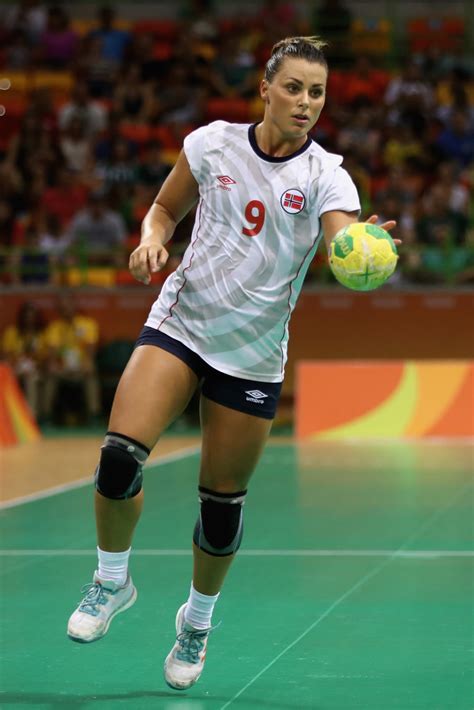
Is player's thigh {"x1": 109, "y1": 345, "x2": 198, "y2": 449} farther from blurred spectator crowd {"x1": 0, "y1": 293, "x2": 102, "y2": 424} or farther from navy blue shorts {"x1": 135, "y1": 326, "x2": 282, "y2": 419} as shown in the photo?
blurred spectator crowd {"x1": 0, "y1": 293, "x2": 102, "y2": 424}

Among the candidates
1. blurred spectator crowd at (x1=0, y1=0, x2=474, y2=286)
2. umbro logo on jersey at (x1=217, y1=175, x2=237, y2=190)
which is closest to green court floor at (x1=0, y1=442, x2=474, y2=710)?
umbro logo on jersey at (x1=217, y1=175, x2=237, y2=190)

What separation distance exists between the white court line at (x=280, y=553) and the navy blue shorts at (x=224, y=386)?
134 inches

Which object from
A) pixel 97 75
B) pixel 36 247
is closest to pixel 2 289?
pixel 36 247

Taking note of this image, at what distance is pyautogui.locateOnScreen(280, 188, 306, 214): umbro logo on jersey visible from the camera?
4.97m

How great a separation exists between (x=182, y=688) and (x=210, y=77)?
17.9 m

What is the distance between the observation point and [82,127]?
21016 millimetres

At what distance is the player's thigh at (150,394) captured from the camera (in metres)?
4.91

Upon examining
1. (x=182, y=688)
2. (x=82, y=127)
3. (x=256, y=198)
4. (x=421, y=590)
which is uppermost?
(x=256, y=198)

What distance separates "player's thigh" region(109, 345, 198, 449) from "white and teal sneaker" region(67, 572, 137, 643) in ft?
2.15

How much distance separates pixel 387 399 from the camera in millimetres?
15547

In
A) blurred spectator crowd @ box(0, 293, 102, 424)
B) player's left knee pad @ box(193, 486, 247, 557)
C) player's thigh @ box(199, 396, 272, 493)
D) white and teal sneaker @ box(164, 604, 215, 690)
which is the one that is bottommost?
blurred spectator crowd @ box(0, 293, 102, 424)

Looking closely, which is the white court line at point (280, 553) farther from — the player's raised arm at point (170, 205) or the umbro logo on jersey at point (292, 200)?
the umbro logo on jersey at point (292, 200)

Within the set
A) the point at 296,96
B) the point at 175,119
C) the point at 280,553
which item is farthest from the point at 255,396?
the point at 175,119

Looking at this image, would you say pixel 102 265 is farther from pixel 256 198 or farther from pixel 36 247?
pixel 256 198
